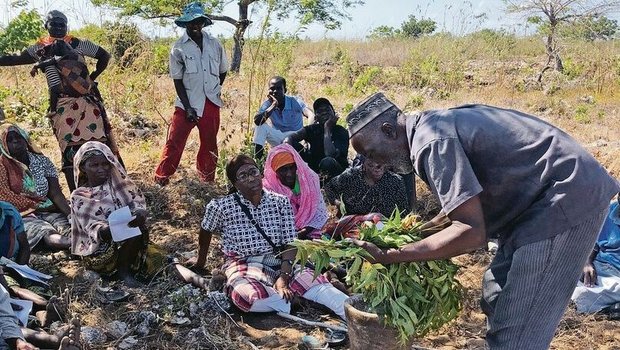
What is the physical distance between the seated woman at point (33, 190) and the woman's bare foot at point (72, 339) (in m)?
1.74

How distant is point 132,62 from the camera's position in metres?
8.12

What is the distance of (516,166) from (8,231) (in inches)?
127

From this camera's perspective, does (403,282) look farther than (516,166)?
Yes

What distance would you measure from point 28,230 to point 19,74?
6175 mm

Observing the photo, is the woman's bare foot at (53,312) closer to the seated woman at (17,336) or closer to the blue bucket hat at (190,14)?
the seated woman at (17,336)

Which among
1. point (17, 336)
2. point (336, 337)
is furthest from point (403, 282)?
point (17, 336)

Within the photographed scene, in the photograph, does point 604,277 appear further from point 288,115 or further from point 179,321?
point 288,115

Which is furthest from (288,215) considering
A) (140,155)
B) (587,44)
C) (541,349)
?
(587,44)

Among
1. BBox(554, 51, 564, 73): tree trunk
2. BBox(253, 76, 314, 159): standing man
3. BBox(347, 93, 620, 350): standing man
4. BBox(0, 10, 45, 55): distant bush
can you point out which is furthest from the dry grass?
BBox(0, 10, 45, 55): distant bush

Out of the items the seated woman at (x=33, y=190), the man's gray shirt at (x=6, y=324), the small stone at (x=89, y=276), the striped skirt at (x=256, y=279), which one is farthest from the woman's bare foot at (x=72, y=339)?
the seated woman at (x=33, y=190)

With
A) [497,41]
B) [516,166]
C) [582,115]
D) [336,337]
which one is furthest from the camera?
[497,41]

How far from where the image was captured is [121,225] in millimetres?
3893

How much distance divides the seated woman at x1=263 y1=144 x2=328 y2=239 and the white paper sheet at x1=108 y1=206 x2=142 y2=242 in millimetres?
1097

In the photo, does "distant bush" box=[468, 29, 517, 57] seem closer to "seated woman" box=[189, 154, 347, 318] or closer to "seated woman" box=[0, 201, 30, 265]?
"seated woman" box=[189, 154, 347, 318]
